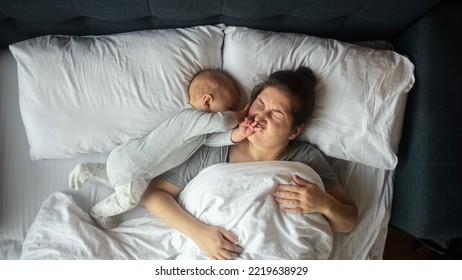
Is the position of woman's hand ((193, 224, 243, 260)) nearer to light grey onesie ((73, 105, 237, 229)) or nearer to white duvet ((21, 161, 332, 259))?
white duvet ((21, 161, 332, 259))

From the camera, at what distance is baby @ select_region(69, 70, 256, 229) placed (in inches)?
39.8

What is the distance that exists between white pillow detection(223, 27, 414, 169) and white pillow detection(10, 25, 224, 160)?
151 mm

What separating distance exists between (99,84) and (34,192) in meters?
0.38

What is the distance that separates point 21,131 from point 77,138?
0.21 metres

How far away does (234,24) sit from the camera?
1.12 metres

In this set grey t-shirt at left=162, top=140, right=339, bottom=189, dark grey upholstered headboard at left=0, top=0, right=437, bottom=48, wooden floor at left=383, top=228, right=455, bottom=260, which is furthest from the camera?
wooden floor at left=383, top=228, right=455, bottom=260

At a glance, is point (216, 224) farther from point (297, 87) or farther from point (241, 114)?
point (297, 87)

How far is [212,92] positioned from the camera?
1.05 meters

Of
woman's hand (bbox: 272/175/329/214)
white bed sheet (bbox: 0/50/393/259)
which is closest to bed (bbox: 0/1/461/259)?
white bed sheet (bbox: 0/50/393/259)

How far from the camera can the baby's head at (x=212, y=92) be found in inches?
41.3

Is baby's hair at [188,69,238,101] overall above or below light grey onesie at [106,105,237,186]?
above

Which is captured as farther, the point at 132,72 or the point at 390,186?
the point at 390,186
